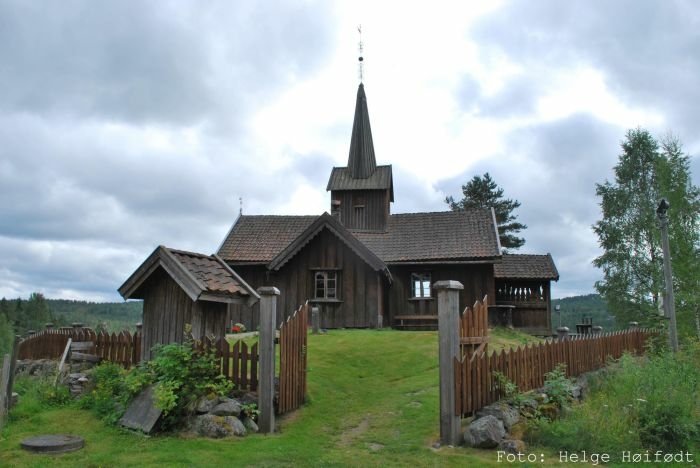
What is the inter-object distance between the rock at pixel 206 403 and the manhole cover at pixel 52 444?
5.86 ft

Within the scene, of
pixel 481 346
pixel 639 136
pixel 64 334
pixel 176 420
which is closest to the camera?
pixel 176 420

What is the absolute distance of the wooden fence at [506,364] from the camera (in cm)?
893

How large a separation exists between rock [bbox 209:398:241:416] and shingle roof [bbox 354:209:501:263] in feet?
52.7

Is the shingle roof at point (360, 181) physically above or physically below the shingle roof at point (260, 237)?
above

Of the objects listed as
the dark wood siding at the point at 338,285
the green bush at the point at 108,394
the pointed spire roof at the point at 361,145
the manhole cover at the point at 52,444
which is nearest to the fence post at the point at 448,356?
the green bush at the point at 108,394

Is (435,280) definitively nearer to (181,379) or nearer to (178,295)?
(178,295)

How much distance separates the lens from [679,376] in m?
10.4

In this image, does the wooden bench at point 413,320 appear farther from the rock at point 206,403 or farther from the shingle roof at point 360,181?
the rock at point 206,403

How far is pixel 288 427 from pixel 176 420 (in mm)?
1883

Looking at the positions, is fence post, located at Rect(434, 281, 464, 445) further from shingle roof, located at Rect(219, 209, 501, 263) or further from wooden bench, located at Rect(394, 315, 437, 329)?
shingle roof, located at Rect(219, 209, 501, 263)

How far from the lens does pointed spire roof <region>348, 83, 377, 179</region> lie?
30047mm

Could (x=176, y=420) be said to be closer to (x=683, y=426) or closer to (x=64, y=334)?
(x=683, y=426)

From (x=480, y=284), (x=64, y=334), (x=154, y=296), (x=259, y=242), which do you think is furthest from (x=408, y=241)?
(x=154, y=296)

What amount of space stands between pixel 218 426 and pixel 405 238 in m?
18.7
